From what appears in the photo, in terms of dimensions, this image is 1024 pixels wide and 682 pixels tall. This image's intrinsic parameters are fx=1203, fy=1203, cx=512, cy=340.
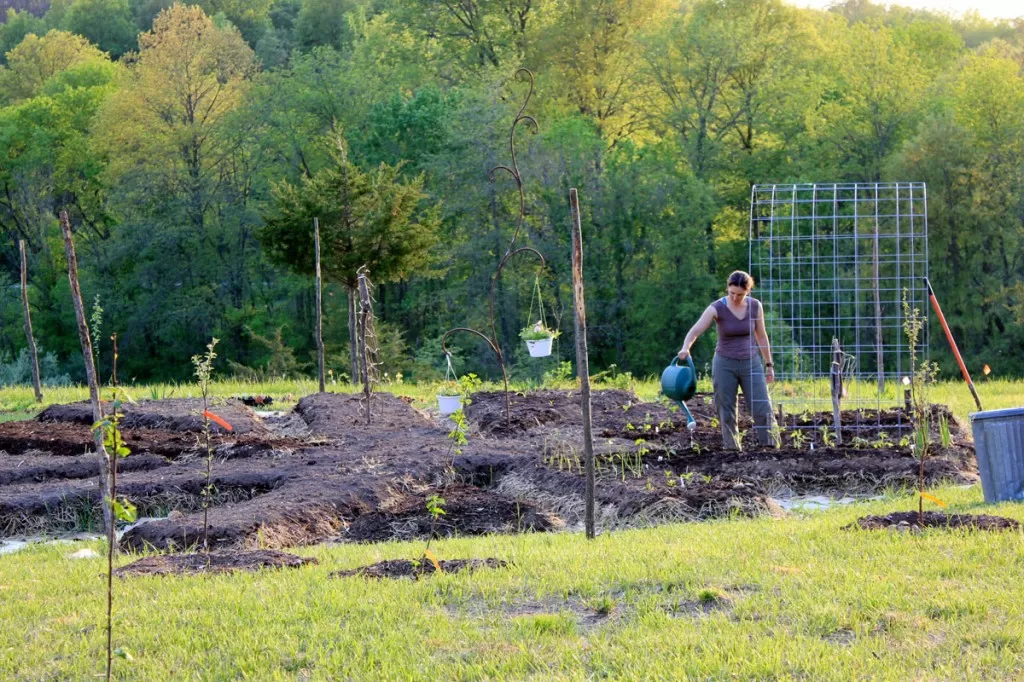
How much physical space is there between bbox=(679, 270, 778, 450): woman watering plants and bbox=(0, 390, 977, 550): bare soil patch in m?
0.34

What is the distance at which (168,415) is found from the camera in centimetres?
1448

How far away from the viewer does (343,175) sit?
63.1 ft

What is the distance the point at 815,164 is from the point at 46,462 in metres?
31.2

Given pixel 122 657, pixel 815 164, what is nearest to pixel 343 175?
pixel 122 657

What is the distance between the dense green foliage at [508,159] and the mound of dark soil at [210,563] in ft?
84.4

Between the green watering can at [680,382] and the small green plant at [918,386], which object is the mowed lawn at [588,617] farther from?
the green watering can at [680,382]

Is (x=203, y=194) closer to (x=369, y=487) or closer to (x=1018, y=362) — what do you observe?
(x=1018, y=362)

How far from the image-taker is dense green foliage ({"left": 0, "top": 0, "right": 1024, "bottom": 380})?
120ft

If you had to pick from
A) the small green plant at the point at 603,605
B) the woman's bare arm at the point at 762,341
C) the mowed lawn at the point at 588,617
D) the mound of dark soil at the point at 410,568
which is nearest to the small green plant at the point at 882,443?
the woman's bare arm at the point at 762,341

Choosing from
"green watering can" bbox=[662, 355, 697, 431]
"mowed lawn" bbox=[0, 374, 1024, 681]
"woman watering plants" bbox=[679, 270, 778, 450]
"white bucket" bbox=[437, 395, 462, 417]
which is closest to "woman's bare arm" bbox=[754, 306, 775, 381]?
"woman watering plants" bbox=[679, 270, 778, 450]

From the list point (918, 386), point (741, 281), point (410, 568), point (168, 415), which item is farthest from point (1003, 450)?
point (168, 415)

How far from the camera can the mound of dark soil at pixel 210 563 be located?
6.43 meters

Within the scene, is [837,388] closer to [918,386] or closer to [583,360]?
[918,386]

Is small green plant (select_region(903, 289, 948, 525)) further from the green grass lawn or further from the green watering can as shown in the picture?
the green watering can
